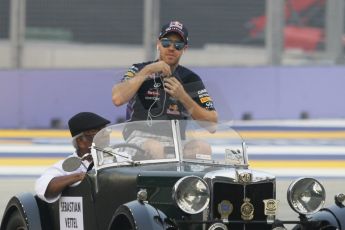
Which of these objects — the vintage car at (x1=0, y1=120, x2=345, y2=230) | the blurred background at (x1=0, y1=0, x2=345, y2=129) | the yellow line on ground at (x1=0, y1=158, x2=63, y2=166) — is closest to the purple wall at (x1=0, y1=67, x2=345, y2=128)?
the blurred background at (x1=0, y1=0, x2=345, y2=129)

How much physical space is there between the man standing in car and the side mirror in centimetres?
70

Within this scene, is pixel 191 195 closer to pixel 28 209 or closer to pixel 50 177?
pixel 50 177

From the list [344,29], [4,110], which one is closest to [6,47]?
[4,110]

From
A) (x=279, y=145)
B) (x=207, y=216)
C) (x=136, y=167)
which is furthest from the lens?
(x=279, y=145)

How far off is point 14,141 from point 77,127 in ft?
39.8

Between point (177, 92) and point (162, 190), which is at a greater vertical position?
point (177, 92)

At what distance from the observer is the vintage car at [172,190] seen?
591 cm

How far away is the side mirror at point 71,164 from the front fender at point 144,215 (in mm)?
540

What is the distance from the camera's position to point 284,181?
13.3 m

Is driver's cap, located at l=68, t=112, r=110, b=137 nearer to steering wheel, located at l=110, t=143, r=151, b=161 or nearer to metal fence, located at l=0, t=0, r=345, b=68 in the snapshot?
steering wheel, located at l=110, t=143, r=151, b=161

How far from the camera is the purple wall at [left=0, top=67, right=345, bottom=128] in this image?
20.3m

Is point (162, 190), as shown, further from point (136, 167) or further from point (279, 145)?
point (279, 145)

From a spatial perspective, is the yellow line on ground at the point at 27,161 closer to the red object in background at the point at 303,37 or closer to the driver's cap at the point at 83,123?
the red object in background at the point at 303,37

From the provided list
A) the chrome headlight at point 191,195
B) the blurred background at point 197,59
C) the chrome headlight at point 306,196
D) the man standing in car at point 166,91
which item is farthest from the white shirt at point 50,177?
the blurred background at point 197,59
